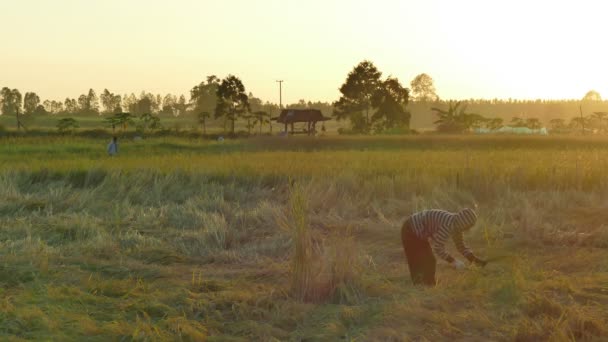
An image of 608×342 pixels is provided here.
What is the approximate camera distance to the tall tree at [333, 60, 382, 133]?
160 ft

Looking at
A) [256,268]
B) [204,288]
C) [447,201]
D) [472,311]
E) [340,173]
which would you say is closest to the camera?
[472,311]

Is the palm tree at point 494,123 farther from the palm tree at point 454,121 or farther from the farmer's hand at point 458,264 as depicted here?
the farmer's hand at point 458,264

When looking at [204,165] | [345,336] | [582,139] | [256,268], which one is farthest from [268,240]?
[582,139]

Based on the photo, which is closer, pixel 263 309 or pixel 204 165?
pixel 263 309

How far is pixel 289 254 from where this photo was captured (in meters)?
7.03

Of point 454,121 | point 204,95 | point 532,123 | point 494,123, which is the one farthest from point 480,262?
point 204,95

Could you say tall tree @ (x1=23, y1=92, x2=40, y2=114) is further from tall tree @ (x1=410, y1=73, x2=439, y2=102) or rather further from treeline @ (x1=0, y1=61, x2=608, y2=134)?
tall tree @ (x1=410, y1=73, x2=439, y2=102)

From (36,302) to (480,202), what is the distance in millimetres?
7425

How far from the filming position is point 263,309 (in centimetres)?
480

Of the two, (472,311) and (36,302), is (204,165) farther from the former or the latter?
(472,311)

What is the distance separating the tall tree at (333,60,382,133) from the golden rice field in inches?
1410

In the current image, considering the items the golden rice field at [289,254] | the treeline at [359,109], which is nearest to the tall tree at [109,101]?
the treeline at [359,109]

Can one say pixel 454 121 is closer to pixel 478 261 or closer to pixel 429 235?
pixel 478 261

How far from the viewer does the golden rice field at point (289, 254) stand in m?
4.42
